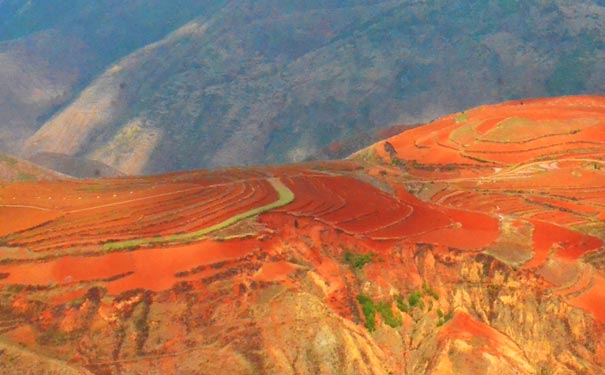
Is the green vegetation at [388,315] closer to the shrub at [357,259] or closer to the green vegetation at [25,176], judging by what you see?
the shrub at [357,259]

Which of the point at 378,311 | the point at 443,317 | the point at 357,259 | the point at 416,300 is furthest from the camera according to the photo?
the point at 357,259

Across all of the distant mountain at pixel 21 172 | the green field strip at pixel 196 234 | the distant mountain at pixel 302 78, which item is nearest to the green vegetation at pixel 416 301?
the green field strip at pixel 196 234

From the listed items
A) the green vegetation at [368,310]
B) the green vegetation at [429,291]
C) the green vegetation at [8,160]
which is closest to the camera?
the green vegetation at [368,310]

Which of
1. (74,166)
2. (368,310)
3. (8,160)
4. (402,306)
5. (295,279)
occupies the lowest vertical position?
(74,166)

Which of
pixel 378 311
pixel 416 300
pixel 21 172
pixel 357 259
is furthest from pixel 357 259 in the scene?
pixel 21 172

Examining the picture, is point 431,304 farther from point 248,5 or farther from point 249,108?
point 248,5

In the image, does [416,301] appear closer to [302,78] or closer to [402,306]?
[402,306]
